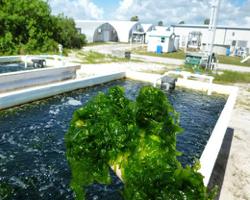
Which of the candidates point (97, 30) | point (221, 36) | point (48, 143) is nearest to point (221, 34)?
point (221, 36)

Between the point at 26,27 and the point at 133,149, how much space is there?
28.8 m

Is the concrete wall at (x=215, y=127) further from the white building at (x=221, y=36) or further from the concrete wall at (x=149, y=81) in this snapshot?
the white building at (x=221, y=36)

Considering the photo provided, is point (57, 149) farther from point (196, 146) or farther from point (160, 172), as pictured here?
point (160, 172)

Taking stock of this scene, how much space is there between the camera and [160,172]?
236 cm

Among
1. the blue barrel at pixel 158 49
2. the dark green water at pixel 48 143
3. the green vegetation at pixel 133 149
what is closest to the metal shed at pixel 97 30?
the blue barrel at pixel 158 49

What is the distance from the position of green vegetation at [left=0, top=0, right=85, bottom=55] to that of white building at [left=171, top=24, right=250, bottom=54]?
2846cm

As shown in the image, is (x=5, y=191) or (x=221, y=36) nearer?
(x=5, y=191)

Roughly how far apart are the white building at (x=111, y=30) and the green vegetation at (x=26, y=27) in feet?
62.8

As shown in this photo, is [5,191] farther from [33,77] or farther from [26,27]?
[26,27]

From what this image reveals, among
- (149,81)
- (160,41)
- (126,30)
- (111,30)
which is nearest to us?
(149,81)

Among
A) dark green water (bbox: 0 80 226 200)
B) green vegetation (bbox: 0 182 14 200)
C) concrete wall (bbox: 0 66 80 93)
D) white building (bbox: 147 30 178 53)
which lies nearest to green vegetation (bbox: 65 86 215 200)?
dark green water (bbox: 0 80 226 200)

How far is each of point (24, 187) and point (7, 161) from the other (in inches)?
52.1

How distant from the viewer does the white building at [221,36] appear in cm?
4825

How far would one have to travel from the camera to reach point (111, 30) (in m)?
56.6
